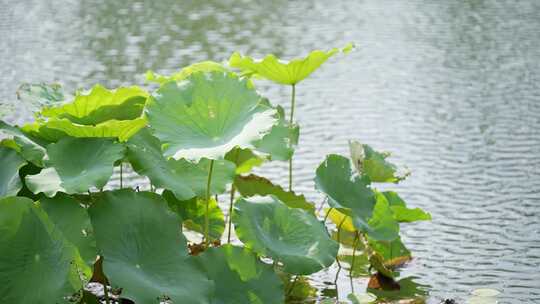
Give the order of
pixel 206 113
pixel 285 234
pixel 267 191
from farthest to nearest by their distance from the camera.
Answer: pixel 267 191, pixel 285 234, pixel 206 113

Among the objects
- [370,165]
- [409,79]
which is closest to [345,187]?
[370,165]

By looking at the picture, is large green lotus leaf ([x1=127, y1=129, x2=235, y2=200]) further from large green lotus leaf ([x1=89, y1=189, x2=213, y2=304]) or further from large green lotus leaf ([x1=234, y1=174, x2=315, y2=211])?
large green lotus leaf ([x1=234, y1=174, x2=315, y2=211])

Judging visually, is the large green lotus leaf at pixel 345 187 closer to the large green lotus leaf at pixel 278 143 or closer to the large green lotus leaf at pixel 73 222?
the large green lotus leaf at pixel 278 143

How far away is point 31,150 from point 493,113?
7.78 ft

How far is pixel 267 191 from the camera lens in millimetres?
2285

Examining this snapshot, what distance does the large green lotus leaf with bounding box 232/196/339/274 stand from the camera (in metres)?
1.90

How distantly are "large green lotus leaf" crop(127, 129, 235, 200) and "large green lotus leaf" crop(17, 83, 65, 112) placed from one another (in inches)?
12.6

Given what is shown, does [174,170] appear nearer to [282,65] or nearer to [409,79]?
[282,65]

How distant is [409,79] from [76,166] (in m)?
2.71

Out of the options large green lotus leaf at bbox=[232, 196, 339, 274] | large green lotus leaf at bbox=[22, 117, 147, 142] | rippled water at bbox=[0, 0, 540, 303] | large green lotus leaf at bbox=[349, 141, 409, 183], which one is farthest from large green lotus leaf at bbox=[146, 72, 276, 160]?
rippled water at bbox=[0, 0, 540, 303]

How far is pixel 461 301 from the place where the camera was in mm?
2166

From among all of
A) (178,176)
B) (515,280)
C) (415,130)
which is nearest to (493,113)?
(415,130)

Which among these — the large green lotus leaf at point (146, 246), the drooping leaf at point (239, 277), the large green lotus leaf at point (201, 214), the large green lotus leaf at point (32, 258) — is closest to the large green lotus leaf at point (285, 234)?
the drooping leaf at point (239, 277)

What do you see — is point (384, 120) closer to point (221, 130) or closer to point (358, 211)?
point (358, 211)
